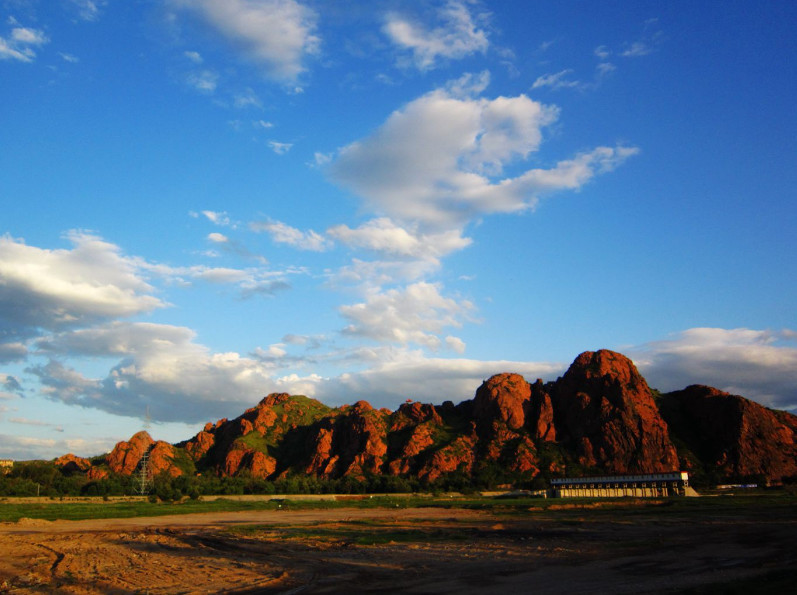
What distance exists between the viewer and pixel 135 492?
139625 mm

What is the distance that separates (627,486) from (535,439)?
157ft

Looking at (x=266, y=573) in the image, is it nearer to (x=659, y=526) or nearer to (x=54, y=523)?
(x=659, y=526)

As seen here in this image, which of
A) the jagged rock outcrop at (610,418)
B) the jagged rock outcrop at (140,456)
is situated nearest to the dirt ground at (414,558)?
the jagged rock outcrop at (610,418)

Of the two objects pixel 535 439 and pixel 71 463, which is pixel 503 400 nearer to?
pixel 535 439

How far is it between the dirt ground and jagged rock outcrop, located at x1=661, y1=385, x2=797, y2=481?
10919cm

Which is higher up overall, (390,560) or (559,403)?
(559,403)

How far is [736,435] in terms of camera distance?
5994 inches

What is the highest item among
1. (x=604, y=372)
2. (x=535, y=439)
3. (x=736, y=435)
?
(x=604, y=372)

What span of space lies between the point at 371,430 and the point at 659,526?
13077cm

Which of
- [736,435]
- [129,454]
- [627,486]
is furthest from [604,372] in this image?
[129,454]

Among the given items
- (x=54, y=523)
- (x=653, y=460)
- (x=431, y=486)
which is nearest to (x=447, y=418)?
(x=431, y=486)

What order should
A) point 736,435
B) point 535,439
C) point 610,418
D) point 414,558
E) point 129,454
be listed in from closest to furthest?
point 414,558 → point 736,435 → point 610,418 → point 535,439 → point 129,454

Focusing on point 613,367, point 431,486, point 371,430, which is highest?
point 613,367

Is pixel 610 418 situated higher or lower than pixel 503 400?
lower
